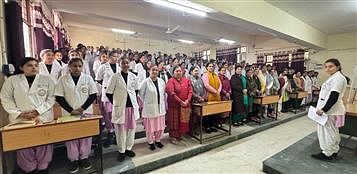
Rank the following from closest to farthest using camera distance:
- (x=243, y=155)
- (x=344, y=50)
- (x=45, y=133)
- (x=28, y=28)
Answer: (x=45, y=133)
(x=243, y=155)
(x=28, y=28)
(x=344, y=50)

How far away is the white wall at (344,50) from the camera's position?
7392 mm

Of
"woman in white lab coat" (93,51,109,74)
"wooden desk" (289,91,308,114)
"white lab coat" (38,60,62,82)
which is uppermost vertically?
"woman in white lab coat" (93,51,109,74)

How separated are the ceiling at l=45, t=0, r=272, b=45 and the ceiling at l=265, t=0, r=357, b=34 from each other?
948 millimetres

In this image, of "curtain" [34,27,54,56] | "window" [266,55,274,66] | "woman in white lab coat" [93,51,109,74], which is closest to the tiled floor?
"woman in white lab coat" [93,51,109,74]

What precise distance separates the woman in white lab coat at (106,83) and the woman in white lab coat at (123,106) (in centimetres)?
59

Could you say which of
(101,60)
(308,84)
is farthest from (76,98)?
(308,84)

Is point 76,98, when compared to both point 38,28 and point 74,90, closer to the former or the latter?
point 74,90

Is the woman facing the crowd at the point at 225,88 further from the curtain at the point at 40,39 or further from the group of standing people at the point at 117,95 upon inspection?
the curtain at the point at 40,39

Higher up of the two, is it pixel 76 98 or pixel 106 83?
pixel 106 83

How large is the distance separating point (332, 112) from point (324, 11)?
347 centimetres

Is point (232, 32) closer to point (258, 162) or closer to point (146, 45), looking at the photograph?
point (146, 45)

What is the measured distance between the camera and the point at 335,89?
266cm

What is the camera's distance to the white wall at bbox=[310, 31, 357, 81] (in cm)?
739

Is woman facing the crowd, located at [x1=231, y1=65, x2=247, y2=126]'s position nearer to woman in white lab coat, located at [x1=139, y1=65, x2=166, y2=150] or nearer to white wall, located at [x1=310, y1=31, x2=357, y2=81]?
woman in white lab coat, located at [x1=139, y1=65, x2=166, y2=150]
